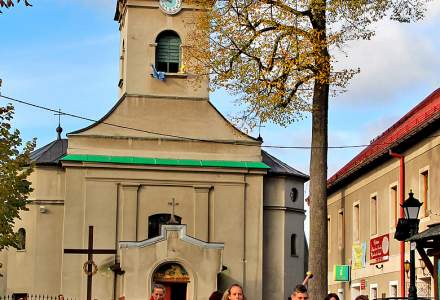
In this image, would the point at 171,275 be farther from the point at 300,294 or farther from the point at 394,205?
the point at 300,294

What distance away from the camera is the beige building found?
97.0 ft

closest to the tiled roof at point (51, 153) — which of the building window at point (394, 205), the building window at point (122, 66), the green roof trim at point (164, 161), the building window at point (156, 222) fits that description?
the green roof trim at point (164, 161)

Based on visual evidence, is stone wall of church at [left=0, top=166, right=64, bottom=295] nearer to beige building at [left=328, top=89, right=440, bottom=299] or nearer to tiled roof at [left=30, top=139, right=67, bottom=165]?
tiled roof at [left=30, top=139, right=67, bottom=165]

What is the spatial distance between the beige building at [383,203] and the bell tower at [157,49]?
8416mm

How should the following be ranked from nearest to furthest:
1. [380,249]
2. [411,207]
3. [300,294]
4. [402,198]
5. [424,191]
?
[300,294] → [411,207] → [424,191] → [402,198] → [380,249]

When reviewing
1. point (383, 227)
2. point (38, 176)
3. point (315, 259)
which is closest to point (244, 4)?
point (315, 259)

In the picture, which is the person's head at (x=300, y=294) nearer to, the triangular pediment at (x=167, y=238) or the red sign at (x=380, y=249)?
the red sign at (x=380, y=249)

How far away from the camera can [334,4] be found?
24.7 m

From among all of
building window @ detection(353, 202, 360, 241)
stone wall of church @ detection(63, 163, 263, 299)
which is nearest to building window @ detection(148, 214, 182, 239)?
stone wall of church @ detection(63, 163, 263, 299)

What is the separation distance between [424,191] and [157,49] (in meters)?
20.6

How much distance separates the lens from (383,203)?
116 feet

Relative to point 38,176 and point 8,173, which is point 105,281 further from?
point 8,173

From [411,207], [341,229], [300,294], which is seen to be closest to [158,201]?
[341,229]

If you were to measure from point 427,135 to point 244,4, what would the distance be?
284 inches
